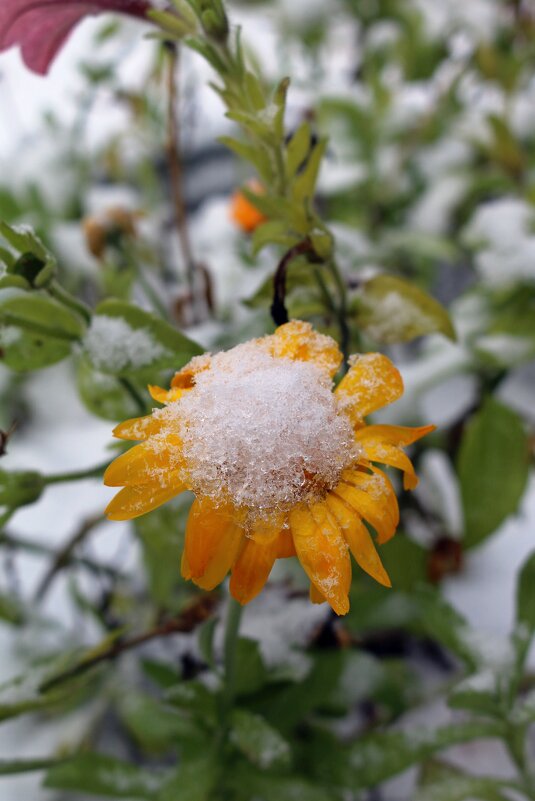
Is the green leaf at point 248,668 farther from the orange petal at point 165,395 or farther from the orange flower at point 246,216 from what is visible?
the orange flower at point 246,216

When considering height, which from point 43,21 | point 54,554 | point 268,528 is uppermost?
point 43,21

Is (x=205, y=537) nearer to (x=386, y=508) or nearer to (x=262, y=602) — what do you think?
(x=386, y=508)

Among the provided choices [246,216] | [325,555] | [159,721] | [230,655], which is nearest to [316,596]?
[325,555]

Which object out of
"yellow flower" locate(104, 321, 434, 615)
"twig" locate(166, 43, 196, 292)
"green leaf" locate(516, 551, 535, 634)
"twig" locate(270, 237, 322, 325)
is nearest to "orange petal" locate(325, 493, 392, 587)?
"yellow flower" locate(104, 321, 434, 615)

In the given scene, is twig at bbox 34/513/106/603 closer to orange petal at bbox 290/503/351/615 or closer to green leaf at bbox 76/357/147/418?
green leaf at bbox 76/357/147/418

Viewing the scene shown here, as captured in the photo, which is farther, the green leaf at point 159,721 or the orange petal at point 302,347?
the green leaf at point 159,721

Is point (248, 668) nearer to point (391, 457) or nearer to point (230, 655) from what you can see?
point (230, 655)

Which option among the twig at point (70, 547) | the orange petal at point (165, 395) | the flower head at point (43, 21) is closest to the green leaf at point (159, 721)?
the twig at point (70, 547)
